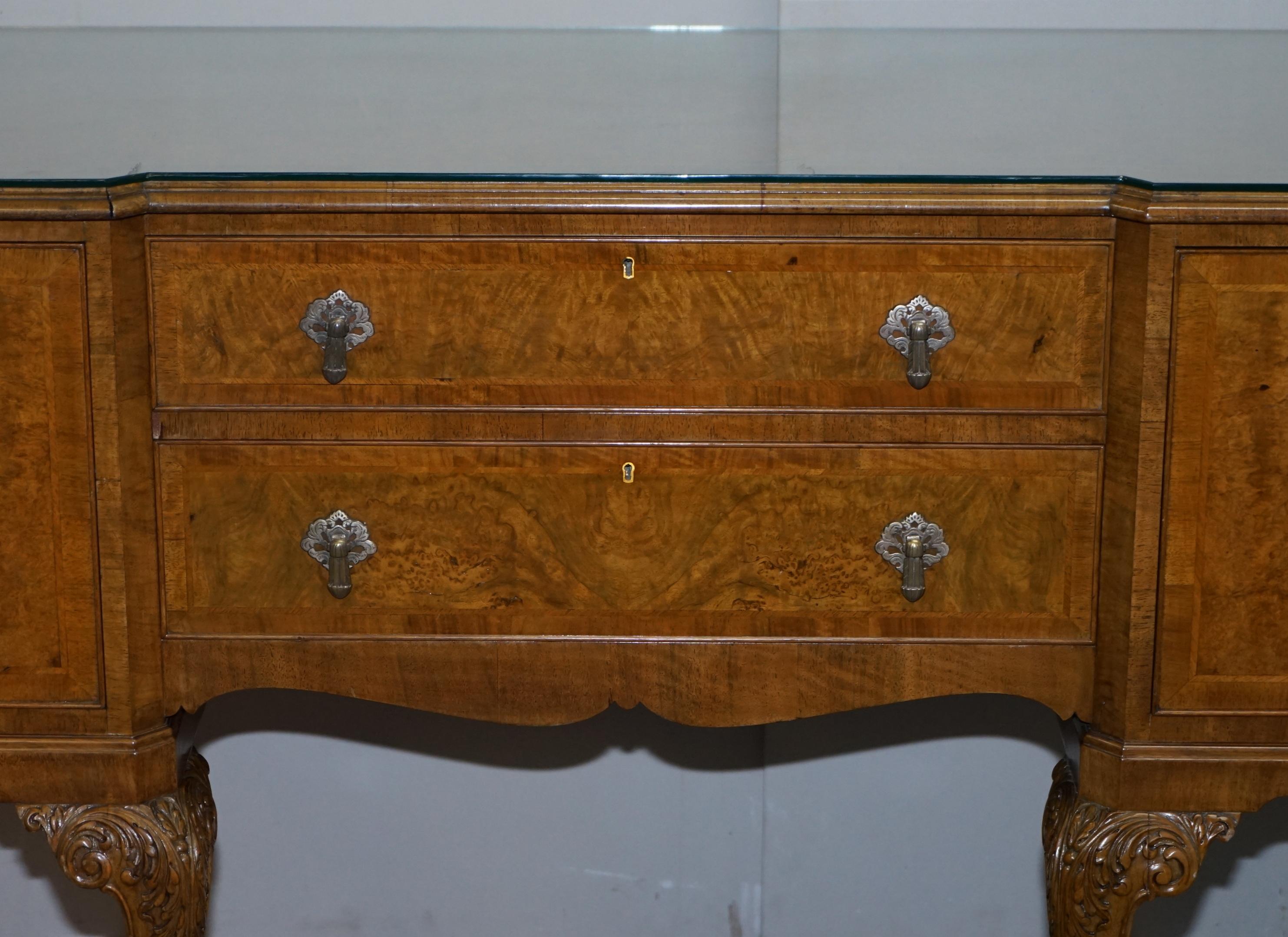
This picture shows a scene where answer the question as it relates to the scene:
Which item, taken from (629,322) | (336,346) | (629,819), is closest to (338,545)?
(336,346)

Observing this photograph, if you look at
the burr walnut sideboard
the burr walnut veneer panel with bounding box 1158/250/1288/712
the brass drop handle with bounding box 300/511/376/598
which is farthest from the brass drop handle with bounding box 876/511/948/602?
A: the brass drop handle with bounding box 300/511/376/598

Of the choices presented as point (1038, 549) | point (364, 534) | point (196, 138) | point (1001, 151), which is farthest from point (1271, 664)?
point (196, 138)

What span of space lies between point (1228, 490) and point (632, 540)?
0.39 meters

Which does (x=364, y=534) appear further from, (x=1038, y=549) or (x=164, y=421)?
(x=1038, y=549)

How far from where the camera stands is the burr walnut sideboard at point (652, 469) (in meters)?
0.89

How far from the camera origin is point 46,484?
3.00ft

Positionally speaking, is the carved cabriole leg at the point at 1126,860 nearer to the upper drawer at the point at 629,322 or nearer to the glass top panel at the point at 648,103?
the upper drawer at the point at 629,322

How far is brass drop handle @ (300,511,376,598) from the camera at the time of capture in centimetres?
93

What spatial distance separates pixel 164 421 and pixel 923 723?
96 cm

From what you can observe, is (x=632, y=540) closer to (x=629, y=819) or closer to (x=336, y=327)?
(x=336, y=327)

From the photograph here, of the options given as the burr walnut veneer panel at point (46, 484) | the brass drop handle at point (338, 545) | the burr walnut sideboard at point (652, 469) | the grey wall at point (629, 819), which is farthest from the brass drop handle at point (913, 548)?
the grey wall at point (629, 819)

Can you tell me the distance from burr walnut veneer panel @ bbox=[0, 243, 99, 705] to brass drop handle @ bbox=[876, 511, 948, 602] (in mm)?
537

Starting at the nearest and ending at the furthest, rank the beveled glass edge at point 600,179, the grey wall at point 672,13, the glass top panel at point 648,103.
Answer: the beveled glass edge at point 600,179
the glass top panel at point 648,103
the grey wall at point 672,13

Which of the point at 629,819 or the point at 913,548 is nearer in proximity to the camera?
the point at 913,548
